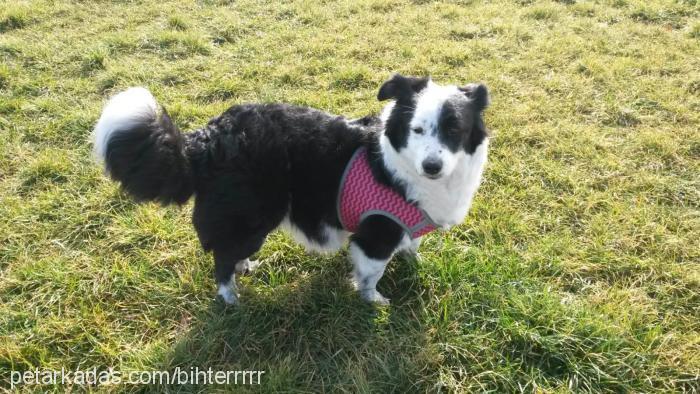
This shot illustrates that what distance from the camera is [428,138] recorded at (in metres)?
2.24

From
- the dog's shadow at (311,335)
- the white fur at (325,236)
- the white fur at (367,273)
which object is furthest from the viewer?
the white fur at (325,236)

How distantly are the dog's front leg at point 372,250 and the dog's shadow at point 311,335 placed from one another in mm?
92

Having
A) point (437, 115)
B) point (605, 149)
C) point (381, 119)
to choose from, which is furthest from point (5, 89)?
point (605, 149)

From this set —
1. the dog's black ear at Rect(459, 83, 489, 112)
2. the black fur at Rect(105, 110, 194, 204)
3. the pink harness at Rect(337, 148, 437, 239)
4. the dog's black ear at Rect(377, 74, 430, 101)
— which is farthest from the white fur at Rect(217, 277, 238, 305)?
the dog's black ear at Rect(459, 83, 489, 112)

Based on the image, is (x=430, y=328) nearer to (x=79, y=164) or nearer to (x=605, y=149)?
(x=605, y=149)

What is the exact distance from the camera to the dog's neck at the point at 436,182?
240cm

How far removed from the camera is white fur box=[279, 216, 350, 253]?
2750 millimetres

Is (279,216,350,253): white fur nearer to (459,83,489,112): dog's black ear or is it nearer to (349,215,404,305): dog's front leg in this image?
(349,215,404,305): dog's front leg

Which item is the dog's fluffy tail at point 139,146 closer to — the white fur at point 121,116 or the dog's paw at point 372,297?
the white fur at point 121,116

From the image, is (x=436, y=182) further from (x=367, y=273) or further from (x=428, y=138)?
(x=367, y=273)

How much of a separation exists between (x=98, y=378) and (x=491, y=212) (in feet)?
8.96

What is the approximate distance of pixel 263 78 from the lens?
5.06m

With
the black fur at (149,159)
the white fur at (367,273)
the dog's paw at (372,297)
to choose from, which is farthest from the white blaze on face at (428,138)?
the black fur at (149,159)

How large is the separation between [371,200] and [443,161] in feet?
1.60
